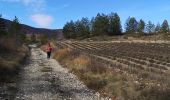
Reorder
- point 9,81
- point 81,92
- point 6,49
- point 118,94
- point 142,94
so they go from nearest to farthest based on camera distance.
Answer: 1. point 142,94
2. point 118,94
3. point 81,92
4. point 9,81
5. point 6,49

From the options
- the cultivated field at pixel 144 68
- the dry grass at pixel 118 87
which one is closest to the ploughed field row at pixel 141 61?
the cultivated field at pixel 144 68

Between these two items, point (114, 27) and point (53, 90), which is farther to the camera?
point (114, 27)

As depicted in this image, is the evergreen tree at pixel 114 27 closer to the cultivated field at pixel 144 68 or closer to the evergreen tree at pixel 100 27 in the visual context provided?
the evergreen tree at pixel 100 27

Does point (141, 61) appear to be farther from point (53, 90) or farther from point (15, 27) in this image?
point (15, 27)

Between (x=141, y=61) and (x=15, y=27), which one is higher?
(x=15, y=27)

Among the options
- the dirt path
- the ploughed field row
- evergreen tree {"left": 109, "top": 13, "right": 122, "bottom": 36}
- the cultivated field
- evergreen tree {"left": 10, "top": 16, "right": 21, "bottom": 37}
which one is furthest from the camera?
evergreen tree {"left": 109, "top": 13, "right": 122, "bottom": 36}

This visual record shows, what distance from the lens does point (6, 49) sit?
5238cm

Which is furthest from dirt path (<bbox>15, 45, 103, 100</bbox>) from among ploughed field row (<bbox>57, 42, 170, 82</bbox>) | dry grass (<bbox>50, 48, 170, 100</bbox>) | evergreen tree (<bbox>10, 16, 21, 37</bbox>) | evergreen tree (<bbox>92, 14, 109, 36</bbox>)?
evergreen tree (<bbox>92, 14, 109, 36</bbox>)

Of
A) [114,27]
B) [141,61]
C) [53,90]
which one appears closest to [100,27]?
[114,27]

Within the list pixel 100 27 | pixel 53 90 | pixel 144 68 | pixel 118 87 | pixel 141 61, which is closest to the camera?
pixel 118 87

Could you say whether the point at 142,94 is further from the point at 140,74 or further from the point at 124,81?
the point at 140,74

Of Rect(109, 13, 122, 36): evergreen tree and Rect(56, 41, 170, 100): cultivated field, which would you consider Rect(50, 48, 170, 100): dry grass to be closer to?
Rect(56, 41, 170, 100): cultivated field

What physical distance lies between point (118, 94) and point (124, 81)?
8.58ft

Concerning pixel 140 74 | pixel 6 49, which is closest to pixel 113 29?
pixel 6 49
